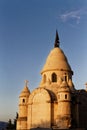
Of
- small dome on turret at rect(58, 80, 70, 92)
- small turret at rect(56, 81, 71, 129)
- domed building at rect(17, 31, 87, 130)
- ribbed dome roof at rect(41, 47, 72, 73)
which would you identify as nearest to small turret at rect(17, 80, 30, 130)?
domed building at rect(17, 31, 87, 130)

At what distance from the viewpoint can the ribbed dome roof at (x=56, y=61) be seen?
34.2 m

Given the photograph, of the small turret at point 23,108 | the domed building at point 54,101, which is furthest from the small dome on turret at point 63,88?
the small turret at point 23,108

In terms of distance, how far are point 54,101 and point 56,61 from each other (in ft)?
18.7

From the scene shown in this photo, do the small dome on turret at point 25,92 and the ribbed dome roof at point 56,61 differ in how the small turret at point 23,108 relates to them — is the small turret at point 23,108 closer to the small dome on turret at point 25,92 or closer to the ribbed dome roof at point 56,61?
the small dome on turret at point 25,92

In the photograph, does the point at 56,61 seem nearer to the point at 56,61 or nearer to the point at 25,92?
the point at 56,61

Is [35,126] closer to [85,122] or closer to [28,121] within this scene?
[28,121]

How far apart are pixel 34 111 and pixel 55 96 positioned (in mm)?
3082

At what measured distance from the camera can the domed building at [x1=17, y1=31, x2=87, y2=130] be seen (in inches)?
1193

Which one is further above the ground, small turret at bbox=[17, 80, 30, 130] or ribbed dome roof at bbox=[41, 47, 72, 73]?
ribbed dome roof at bbox=[41, 47, 72, 73]

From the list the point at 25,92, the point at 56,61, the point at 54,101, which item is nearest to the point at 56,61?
the point at 56,61

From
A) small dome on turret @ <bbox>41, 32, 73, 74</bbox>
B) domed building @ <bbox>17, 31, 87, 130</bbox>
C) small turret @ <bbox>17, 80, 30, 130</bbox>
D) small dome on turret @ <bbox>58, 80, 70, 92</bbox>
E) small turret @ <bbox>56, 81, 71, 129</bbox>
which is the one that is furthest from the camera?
small dome on turret @ <bbox>41, 32, 73, 74</bbox>

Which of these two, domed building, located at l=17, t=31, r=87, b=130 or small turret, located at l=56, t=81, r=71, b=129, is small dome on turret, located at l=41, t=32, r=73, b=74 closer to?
domed building, located at l=17, t=31, r=87, b=130

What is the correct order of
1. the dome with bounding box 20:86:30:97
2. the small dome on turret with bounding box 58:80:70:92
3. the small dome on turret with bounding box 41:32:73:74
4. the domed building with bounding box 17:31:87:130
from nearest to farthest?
1. the domed building with bounding box 17:31:87:130
2. the small dome on turret with bounding box 58:80:70:92
3. the small dome on turret with bounding box 41:32:73:74
4. the dome with bounding box 20:86:30:97

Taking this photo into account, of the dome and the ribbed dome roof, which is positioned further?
the dome
